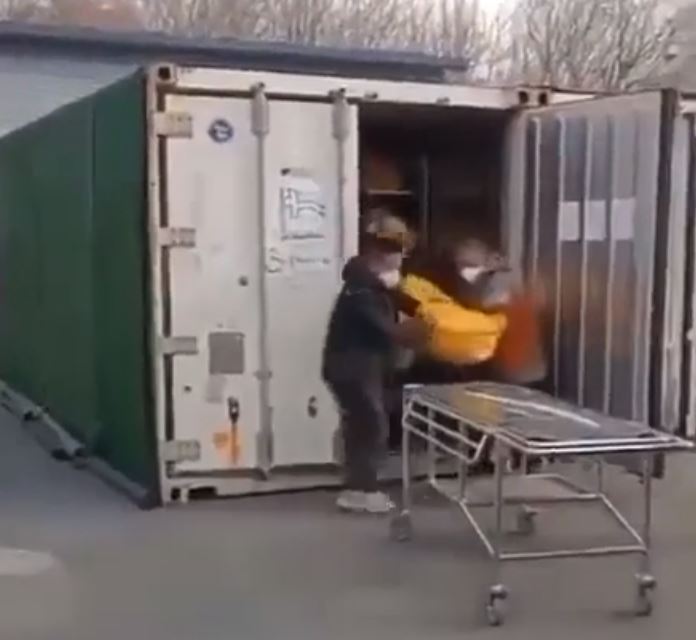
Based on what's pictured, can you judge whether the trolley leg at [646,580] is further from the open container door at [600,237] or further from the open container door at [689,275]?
the open container door at [689,275]

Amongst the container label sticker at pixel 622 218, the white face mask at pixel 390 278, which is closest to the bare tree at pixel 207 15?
the white face mask at pixel 390 278

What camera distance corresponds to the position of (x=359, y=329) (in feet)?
26.2

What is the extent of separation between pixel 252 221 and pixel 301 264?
16.7 inches

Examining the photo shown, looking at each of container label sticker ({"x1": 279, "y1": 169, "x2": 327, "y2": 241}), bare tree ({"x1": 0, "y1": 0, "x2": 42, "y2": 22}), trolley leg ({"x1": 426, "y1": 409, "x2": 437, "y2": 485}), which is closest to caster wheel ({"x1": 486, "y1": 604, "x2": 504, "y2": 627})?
trolley leg ({"x1": 426, "y1": 409, "x2": 437, "y2": 485})

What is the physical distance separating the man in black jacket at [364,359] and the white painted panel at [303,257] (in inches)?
12.6

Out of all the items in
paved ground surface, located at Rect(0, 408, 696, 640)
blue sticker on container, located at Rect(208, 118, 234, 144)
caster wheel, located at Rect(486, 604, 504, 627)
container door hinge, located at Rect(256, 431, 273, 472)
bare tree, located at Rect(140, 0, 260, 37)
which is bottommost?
paved ground surface, located at Rect(0, 408, 696, 640)

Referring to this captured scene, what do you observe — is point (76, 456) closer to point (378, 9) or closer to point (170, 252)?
point (170, 252)

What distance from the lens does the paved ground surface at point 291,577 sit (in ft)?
19.5

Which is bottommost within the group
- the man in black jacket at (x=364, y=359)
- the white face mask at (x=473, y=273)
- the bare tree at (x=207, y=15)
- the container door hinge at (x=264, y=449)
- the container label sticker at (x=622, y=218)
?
the container door hinge at (x=264, y=449)

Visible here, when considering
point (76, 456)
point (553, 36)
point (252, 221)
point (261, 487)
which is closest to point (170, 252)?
point (252, 221)

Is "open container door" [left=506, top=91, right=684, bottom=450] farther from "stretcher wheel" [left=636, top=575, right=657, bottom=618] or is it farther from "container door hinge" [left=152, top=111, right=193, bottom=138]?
"container door hinge" [left=152, top=111, right=193, bottom=138]

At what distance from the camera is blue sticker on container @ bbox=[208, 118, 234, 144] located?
26.5 feet

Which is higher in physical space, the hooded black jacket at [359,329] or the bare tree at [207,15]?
the bare tree at [207,15]

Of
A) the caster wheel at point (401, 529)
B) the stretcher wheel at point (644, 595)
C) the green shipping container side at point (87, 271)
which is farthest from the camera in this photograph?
the green shipping container side at point (87, 271)
